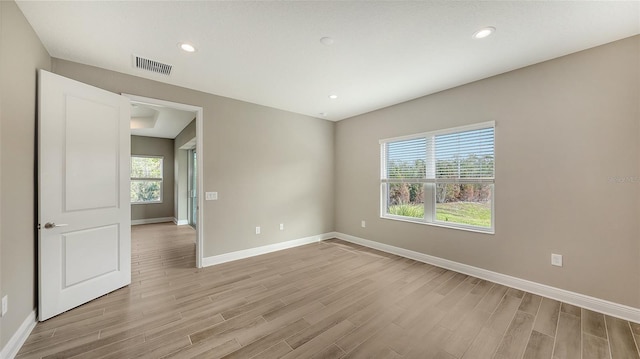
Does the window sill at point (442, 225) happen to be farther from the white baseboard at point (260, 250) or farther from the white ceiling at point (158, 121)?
the white ceiling at point (158, 121)

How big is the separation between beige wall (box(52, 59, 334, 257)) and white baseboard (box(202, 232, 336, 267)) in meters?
0.08

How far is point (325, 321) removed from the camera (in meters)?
2.22

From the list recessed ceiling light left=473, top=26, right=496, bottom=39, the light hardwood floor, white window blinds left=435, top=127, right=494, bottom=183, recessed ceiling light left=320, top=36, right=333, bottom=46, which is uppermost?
recessed ceiling light left=320, top=36, right=333, bottom=46

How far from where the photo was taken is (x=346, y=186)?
5227 millimetres

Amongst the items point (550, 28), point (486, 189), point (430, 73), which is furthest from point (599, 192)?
point (430, 73)

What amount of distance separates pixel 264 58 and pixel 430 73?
206 cm

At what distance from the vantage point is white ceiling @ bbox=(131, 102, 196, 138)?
5068 mm

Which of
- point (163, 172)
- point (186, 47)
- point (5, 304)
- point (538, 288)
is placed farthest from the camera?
point (163, 172)

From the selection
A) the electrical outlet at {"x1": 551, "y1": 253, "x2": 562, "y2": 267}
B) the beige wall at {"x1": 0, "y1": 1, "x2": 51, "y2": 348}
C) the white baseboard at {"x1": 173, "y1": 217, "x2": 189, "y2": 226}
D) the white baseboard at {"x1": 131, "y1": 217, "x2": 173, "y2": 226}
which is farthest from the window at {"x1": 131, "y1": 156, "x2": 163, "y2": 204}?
the electrical outlet at {"x1": 551, "y1": 253, "x2": 562, "y2": 267}

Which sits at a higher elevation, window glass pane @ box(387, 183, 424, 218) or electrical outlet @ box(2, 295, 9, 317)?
window glass pane @ box(387, 183, 424, 218)

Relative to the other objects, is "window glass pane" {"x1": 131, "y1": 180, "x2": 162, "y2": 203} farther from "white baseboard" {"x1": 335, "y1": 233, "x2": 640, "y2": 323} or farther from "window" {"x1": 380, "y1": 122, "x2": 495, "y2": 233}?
"white baseboard" {"x1": 335, "y1": 233, "x2": 640, "y2": 323}

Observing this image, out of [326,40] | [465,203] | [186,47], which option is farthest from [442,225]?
[186,47]

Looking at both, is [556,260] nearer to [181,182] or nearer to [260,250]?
[260,250]

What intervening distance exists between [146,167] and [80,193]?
5.84 m
